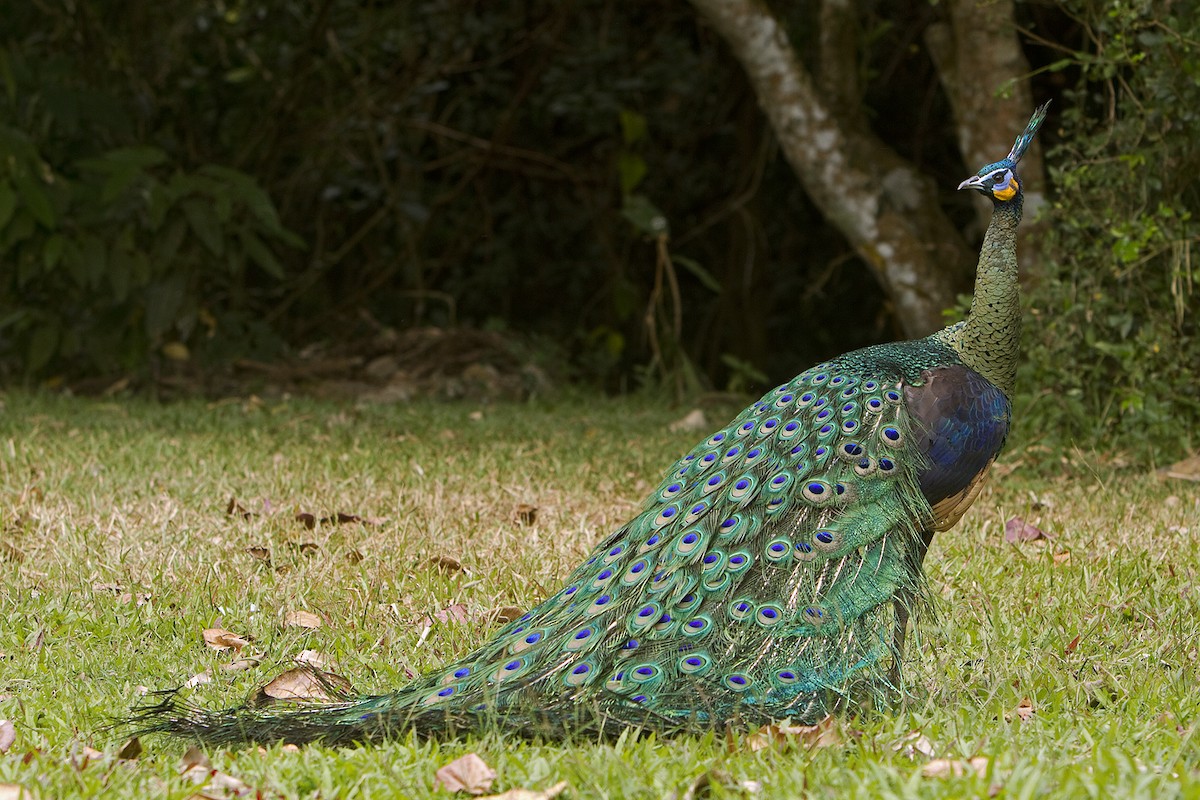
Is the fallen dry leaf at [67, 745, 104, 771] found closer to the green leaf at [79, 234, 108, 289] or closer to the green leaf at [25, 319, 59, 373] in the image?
the green leaf at [79, 234, 108, 289]

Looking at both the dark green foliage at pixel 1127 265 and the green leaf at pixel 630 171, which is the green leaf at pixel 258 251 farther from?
the dark green foliage at pixel 1127 265

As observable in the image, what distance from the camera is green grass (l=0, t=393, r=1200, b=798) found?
2.27 meters

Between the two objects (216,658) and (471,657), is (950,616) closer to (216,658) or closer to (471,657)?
(471,657)

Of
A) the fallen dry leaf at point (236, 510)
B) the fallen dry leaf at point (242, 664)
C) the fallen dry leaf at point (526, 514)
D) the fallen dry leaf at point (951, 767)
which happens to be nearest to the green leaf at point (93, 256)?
the fallen dry leaf at point (236, 510)

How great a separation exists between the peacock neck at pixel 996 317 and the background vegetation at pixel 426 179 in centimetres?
291

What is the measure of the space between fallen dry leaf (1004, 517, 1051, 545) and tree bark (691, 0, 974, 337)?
2.58 metres

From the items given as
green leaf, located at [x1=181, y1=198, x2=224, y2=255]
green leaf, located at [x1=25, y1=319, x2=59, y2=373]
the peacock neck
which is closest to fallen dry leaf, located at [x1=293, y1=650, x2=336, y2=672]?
the peacock neck

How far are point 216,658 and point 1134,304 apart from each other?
3.84 metres

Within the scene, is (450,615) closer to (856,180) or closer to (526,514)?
A: (526,514)

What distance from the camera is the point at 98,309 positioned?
7.81m

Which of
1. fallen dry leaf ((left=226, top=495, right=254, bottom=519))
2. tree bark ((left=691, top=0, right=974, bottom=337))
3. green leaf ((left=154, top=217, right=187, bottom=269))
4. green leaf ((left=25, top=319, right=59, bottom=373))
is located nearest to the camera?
fallen dry leaf ((left=226, top=495, right=254, bottom=519))

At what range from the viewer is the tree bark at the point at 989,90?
624 centimetres

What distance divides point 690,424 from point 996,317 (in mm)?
3690

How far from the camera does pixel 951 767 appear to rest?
7.04 feet
